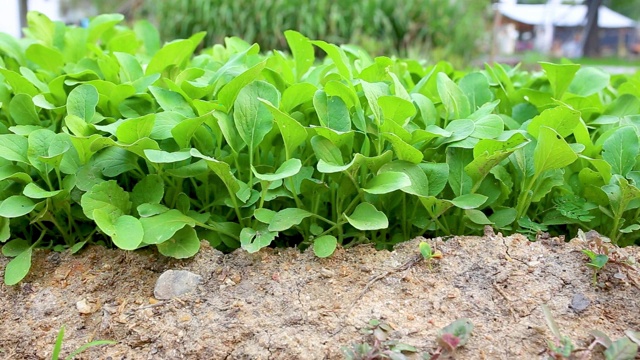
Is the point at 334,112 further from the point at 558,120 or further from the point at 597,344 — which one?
the point at 597,344

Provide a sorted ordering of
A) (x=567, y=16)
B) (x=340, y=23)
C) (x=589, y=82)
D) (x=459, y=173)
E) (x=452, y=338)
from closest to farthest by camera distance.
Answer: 1. (x=452, y=338)
2. (x=459, y=173)
3. (x=589, y=82)
4. (x=340, y=23)
5. (x=567, y=16)

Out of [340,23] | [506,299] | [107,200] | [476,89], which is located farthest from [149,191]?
[340,23]

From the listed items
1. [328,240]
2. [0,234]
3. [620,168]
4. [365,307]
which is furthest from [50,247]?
[620,168]

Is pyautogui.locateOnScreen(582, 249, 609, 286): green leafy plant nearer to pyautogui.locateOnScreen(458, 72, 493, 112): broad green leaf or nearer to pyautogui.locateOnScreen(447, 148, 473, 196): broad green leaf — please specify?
pyautogui.locateOnScreen(447, 148, 473, 196): broad green leaf

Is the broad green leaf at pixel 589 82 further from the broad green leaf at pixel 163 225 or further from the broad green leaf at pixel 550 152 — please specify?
the broad green leaf at pixel 163 225

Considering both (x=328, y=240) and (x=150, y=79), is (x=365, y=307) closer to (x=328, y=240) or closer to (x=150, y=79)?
(x=328, y=240)

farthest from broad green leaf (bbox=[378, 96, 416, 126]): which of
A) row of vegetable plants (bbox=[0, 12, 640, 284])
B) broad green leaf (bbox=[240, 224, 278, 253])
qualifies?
broad green leaf (bbox=[240, 224, 278, 253])
